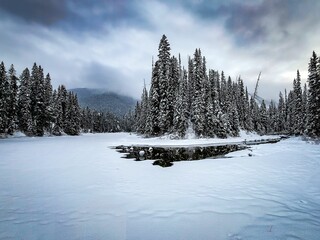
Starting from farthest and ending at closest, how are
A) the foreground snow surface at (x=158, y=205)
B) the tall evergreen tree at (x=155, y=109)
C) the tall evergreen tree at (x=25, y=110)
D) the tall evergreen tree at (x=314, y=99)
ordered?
1. the tall evergreen tree at (x=25, y=110)
2. the tall evergreen tree at (x=155, y=109)
3. the tall evergreen tree at (x=314, y=99)
4. the foreground snow surface at (x=158, y=205)

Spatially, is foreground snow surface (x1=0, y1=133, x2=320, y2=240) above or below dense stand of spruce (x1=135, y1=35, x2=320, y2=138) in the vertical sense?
below

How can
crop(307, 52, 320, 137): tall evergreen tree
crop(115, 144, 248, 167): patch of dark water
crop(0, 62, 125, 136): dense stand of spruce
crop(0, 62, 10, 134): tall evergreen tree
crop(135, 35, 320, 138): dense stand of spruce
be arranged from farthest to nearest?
crop(0, 62, 125, 136): dense stand of spruce, crop(0, 62, 10, 134): tall evergreen tree, crop(135, 35, 320, 138): dense stand of spruce, crop(307, 52, 320, 137): tall evergreen tree, crop(115, 144, 248, 167): patch of dark water

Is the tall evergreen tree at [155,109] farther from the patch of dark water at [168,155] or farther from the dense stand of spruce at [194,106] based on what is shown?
the patch of dark water at [168,155]

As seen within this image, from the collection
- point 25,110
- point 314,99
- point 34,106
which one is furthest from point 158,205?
point 34,106

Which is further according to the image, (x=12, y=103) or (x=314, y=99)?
(x=12, y=103)

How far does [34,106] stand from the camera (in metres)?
55.2

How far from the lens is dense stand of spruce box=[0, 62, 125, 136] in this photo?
44875mm

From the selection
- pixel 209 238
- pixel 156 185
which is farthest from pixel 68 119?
pixel 209 238

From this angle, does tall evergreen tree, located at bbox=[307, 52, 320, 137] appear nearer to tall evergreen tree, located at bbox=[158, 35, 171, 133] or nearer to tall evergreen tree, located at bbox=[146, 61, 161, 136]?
tall evergreen tree, located at bbox=[158, 35, 171, 133]

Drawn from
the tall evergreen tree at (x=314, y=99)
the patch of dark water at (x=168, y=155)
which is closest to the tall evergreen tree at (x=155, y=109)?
the patch of dark water at (x=168, y=155)

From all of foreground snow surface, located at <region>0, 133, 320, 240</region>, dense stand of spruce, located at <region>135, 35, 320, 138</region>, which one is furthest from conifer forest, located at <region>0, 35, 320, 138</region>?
foreground snow surface, located at <region>0, 133, 320, 240</region>

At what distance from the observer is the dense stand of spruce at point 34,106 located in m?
44.9

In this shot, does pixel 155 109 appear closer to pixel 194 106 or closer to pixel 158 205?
pixel 194 106

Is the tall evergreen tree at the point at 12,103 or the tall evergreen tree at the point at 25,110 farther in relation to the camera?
the tall evergreen tree at the point at 25,110
